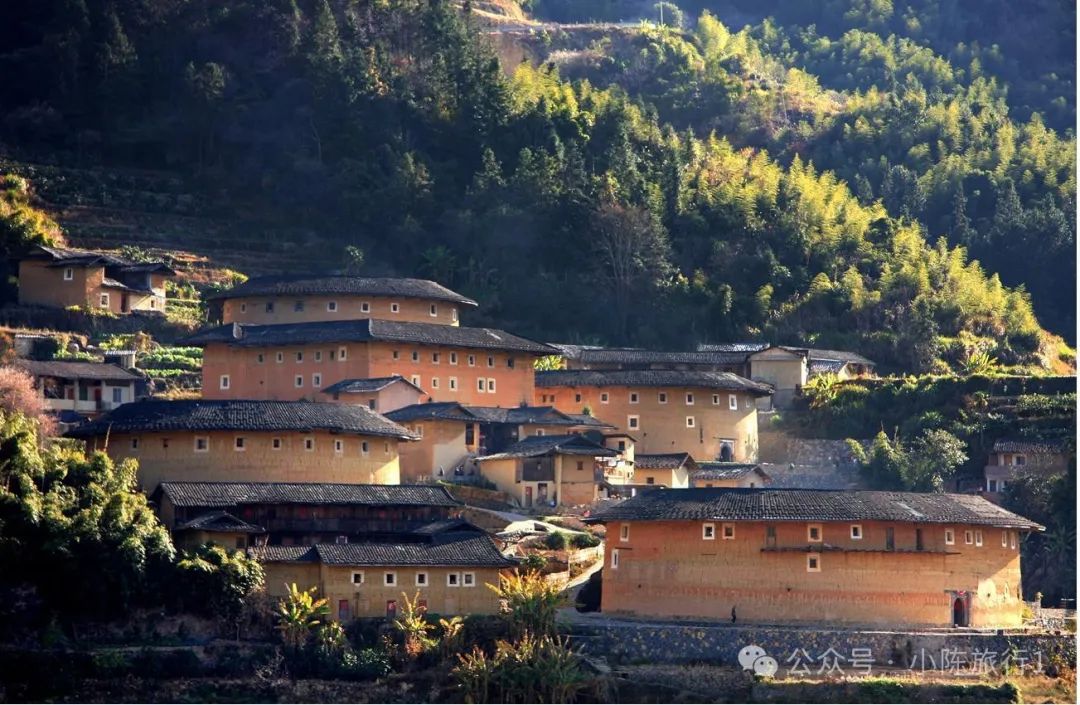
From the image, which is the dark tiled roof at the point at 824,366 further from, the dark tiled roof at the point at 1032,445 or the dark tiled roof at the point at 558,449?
the dark tiled roof at the point at 558,449

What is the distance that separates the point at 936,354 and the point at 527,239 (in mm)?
14282

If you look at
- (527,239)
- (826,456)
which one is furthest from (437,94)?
(826,456)

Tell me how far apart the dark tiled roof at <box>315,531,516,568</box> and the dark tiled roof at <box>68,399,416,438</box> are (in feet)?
16.6

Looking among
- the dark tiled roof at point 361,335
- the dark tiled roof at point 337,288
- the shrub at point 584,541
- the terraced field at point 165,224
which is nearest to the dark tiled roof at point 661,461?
the dark tiled roof at point 361,335

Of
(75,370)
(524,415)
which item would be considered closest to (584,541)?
(524,415)

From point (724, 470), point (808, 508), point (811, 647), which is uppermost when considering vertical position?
point (724, 470)

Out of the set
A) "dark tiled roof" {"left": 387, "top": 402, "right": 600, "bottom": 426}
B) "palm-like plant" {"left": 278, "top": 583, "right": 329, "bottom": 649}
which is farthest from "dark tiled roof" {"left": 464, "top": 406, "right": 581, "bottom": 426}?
"palm-like plant" {"left": 278, "top": 583, "right": 329, "bottom": 649}

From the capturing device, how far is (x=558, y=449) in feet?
213

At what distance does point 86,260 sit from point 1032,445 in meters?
28.6

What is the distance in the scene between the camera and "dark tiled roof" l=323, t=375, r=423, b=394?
67562 mm

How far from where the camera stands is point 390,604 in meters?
54.9

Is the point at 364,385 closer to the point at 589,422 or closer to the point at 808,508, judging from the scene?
the point at 589,422

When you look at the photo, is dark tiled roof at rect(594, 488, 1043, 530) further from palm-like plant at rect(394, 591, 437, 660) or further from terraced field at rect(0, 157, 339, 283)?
terraced field at rect(0, 157, 339, 283)

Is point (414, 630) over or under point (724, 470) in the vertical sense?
under
